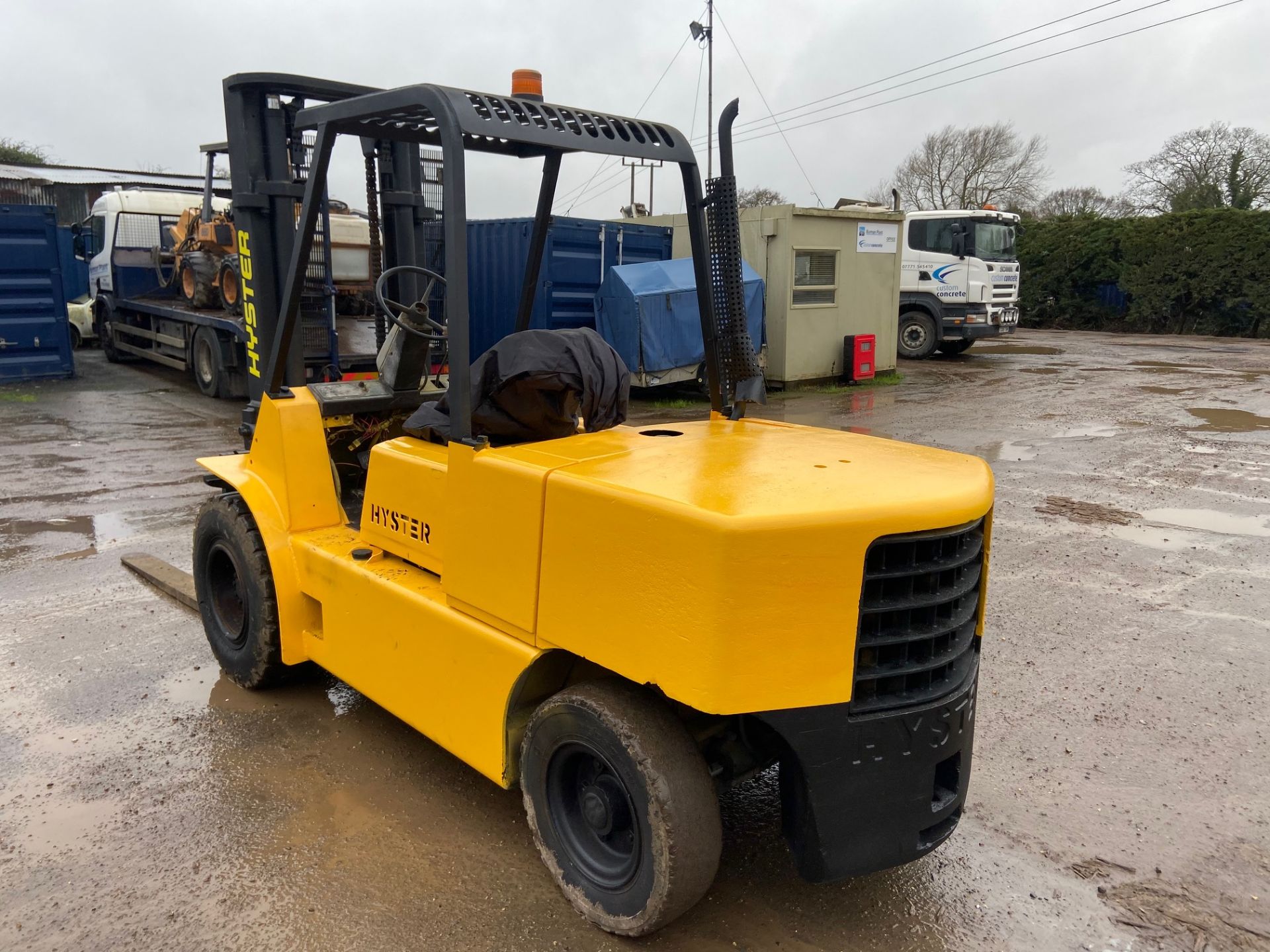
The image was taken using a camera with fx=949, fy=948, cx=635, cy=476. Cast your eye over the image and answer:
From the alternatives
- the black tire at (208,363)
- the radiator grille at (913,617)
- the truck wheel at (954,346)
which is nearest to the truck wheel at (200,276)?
the black tire at (208,363)

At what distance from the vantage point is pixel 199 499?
Result: 24.1 feet

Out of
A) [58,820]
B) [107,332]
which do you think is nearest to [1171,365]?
[107,332]

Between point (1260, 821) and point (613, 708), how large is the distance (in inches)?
91.7

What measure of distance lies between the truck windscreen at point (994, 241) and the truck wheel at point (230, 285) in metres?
13.5

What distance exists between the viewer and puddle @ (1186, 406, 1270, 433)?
11008 mm

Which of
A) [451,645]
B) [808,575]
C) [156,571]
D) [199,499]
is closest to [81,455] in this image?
[199,499]

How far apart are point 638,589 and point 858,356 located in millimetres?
13518

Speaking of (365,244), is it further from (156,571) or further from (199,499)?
(156,571)

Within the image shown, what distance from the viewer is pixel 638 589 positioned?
228cm

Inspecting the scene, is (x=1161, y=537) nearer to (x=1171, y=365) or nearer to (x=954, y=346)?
(x=1171, y=365)

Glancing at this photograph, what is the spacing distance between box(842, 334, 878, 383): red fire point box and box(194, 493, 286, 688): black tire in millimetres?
12278

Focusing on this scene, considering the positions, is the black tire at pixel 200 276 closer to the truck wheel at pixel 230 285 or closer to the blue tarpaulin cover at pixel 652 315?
the truck wheel at pixel 230 285

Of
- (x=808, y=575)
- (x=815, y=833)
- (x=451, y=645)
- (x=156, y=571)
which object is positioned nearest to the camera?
(x=808, y=575)

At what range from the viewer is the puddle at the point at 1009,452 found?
9.25 metres
